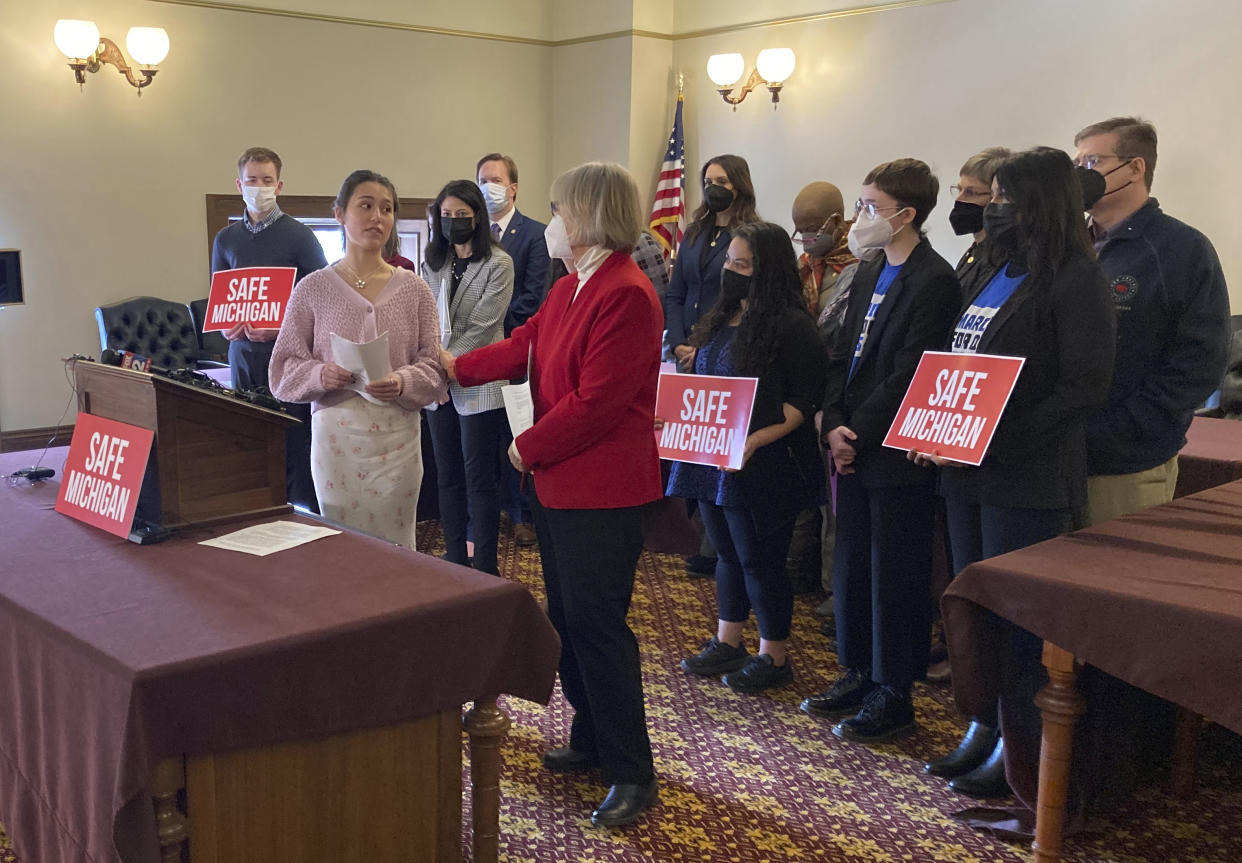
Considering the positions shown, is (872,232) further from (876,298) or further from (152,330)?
(152,330)

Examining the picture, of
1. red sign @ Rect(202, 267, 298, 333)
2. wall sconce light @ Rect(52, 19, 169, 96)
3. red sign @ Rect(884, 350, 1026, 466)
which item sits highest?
wall sconce light @ Rect(52, 19, 169, 96)

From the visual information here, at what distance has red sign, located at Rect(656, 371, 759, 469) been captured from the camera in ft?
10.5

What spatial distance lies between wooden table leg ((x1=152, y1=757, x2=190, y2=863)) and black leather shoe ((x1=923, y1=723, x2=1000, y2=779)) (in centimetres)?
194

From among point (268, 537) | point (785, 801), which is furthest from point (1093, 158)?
point (268, 537)

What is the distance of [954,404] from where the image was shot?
8.34 feet

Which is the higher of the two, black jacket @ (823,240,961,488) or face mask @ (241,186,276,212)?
face mask @ (241,186,276,212)

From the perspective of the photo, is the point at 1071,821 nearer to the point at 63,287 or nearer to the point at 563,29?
the point at 63,287

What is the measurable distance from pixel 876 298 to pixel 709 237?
4.52ft

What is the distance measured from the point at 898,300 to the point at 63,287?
601 cm

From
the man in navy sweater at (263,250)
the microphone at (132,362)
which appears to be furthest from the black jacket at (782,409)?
the man in navy sweater at (263,250)

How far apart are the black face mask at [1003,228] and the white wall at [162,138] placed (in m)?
6.08

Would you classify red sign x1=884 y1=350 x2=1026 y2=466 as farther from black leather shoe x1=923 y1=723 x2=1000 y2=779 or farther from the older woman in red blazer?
black leather shoe x1=923 y1=723 x2=1000 y2=779

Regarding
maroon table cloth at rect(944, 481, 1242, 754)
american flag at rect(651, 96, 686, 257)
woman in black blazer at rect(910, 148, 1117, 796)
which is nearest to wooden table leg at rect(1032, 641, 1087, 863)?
maroon table cloth at rect(944, 481, 1242, 754)

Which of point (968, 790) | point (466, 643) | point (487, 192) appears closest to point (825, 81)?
point (487, 192)
